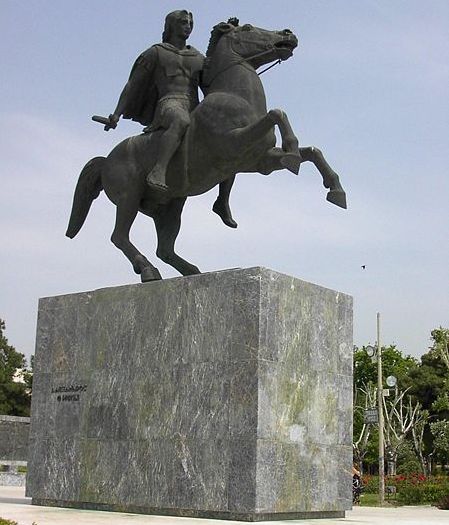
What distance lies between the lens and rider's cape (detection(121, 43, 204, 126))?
39.4 feet

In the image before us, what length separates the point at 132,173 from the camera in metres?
12.0

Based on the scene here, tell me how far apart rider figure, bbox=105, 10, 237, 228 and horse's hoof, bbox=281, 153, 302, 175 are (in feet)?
4.93

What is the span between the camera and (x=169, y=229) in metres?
12.5

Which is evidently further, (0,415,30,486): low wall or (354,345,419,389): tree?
(354,345,419,389): tree

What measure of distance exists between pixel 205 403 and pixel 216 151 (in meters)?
3.13

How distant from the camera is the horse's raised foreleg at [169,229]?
12.4 m

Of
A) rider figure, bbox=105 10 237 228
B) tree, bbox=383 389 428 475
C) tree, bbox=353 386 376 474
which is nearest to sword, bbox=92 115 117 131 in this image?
rider figure, bbox=105 10 237 228

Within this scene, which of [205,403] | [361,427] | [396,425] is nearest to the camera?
[205,403]

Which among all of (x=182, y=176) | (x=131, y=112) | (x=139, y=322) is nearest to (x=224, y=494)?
(x=139, y=322)


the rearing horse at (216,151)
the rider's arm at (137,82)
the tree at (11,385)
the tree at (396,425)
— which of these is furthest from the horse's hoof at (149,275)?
the tree at (11,385)

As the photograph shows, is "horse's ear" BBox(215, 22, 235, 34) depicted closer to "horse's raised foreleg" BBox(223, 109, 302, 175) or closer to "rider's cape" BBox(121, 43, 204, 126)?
"rider's cape" BBox(121, 43, 204, 126)

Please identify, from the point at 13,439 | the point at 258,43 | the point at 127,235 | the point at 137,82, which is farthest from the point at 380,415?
the point at 258,43

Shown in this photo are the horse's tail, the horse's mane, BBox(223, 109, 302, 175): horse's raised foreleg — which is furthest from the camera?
the horse's tail

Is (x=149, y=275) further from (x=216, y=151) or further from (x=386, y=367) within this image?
(x=386, y=367)
